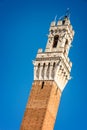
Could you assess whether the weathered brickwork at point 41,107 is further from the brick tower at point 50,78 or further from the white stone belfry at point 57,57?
the white stone belfry at point 57,57

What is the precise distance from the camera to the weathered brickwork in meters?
32.2

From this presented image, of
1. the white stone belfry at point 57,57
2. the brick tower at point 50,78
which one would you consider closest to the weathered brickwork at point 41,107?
the brick tower at point 50,78

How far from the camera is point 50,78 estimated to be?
113 ft

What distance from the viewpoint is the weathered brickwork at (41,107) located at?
3222cm

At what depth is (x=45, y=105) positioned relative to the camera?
3281cm

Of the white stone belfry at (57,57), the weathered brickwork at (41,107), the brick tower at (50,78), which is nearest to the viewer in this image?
the weathered brickwork at (41,107)

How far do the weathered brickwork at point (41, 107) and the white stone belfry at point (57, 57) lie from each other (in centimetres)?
93

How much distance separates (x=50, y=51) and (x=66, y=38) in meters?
2.45

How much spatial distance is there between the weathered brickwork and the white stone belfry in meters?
0.93

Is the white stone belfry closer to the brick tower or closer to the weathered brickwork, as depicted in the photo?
the brick tower

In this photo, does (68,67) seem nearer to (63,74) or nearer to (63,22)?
(63,74)

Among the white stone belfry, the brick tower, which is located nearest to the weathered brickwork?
the brick tower

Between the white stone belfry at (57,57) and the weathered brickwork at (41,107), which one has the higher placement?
the white stone belfry at (57,57)

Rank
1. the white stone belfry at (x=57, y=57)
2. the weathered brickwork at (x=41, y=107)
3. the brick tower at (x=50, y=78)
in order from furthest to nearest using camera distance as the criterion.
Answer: the white stone belfry at (x=57, y=57), the brick tower at (x=50, y=78), the weathered brickwork at (x=41, y=107)
